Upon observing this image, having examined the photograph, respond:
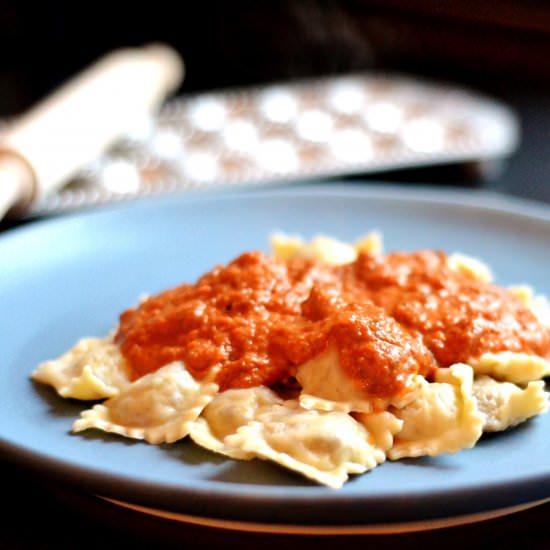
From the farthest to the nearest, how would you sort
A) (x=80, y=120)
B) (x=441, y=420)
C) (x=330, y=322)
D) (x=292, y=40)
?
(x=292, y=40)
(x=80, y=120)
(x=330, y=322)
(x=441, y=420)

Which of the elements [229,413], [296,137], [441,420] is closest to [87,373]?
[229,413]

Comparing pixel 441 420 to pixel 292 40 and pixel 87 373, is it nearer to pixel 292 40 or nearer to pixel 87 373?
pixel 87 373

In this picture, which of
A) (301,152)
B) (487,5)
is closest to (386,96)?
(301,152)

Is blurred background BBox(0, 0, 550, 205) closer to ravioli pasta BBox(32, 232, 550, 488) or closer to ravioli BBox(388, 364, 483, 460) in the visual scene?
ravioli pasta BBox(32, 232, 550, 488)

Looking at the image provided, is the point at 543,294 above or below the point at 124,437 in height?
above

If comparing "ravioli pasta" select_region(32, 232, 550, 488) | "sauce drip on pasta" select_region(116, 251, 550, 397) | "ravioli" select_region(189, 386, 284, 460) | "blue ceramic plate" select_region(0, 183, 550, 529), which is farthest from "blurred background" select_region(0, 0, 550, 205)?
"ravioli" select_region(189, 386, 284, 460)

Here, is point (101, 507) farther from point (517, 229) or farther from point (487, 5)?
point (487, 5)

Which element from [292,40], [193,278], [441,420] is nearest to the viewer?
[441,420]
